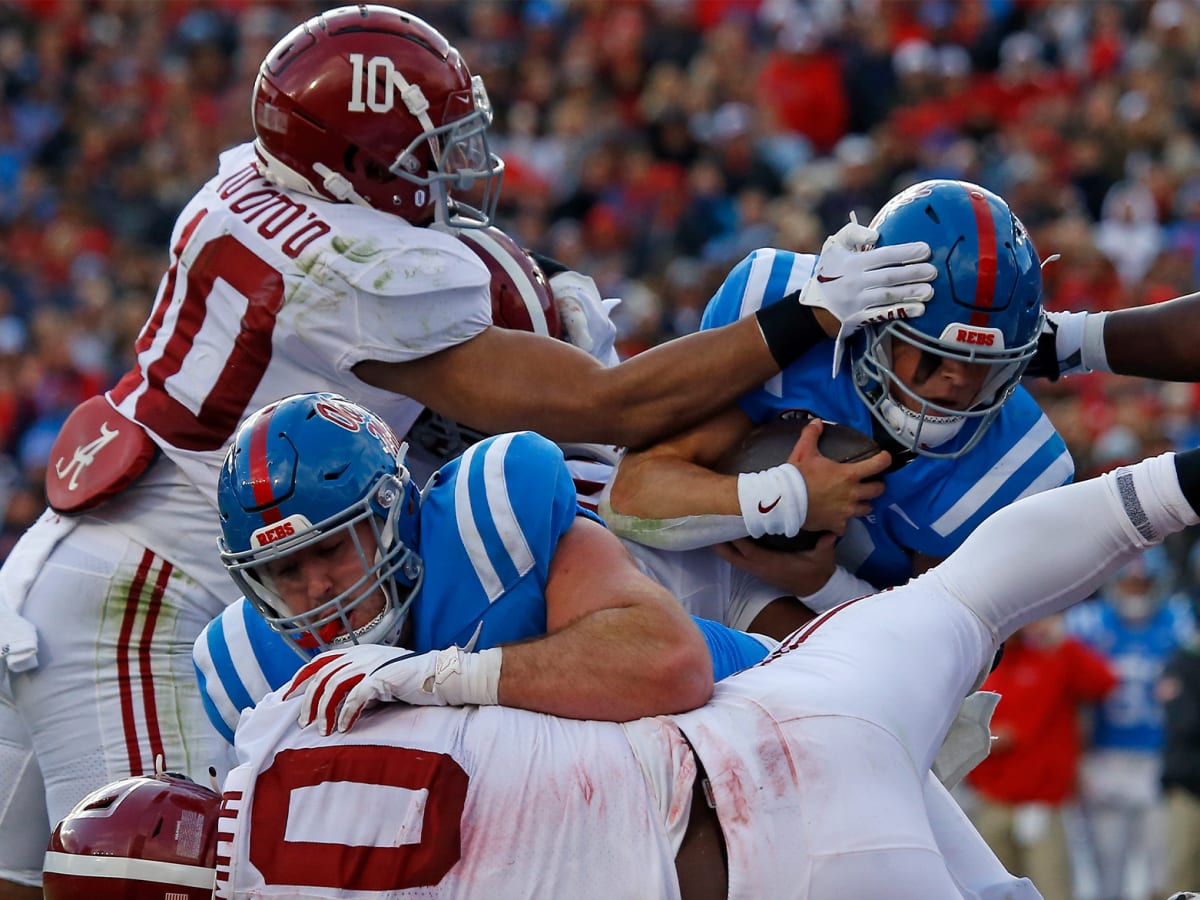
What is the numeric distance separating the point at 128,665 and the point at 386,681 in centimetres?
109

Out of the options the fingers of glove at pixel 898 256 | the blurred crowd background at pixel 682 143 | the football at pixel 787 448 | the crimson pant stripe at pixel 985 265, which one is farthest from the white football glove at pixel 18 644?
the blurred crowd background at pixel 682 143

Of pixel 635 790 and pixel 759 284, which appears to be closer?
pixel 635 790

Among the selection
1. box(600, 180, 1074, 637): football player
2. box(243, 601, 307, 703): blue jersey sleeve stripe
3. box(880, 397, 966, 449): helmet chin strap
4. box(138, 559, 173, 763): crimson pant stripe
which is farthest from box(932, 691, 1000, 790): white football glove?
box(138, 559, 173, 763): crimson pant stripe

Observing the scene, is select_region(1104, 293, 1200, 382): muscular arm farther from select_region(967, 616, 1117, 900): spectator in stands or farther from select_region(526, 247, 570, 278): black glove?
select_region(967, 616, 1117, 900): spectator in stands

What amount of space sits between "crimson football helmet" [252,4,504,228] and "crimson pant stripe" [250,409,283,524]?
81 centimetres

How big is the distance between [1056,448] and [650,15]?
9.12 metres

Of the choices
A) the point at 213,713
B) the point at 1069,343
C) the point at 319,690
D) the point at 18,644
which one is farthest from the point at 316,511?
the point at 1069,343

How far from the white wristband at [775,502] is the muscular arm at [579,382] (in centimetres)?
19

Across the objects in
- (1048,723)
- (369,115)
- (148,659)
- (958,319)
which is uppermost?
(369,115)

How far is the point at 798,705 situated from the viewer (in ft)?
8.87

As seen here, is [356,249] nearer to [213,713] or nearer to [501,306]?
A: [501,306]

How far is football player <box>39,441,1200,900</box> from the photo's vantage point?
8.48 ft

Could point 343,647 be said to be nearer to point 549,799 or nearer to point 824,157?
point 549,799

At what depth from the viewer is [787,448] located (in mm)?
3414
